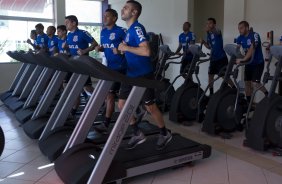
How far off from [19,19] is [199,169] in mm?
7548

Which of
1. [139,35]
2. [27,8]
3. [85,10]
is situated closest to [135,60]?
[139,35]

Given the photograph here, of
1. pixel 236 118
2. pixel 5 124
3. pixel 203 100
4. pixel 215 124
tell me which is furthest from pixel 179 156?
pixel 5 124

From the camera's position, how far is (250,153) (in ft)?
12.7

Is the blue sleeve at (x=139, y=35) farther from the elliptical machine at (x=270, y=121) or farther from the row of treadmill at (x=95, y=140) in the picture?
the elliptical machine at (x=270, y=121)

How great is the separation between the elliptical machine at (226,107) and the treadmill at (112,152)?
3.14 feet

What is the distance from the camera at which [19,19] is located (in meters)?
9.13

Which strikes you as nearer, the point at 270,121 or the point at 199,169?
the point at 199,169

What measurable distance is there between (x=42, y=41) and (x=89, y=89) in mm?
3370

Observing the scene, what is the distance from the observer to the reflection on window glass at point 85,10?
10445 millimetres

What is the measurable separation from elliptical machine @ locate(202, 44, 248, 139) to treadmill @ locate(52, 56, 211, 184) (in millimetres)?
958

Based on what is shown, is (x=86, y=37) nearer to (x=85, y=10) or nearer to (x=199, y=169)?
(x=199, y=169)

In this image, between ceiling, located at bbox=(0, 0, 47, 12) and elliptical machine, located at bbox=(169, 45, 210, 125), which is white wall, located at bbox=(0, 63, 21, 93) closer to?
ceiling, located at bbox=(0, 0, 47, 12)

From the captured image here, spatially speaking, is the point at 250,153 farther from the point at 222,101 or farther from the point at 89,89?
the point at 89,89

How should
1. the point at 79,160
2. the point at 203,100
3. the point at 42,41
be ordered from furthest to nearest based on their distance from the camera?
the point at 42,41 < the point at 203,100 < the point at 79,160
